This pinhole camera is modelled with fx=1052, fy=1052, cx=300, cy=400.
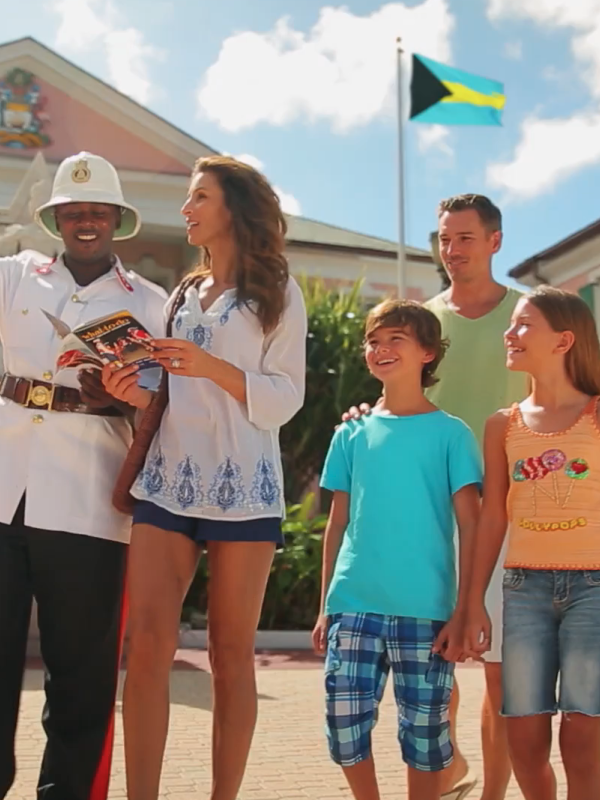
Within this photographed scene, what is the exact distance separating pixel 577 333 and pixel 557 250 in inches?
625

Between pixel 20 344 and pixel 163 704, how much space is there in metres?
1.25

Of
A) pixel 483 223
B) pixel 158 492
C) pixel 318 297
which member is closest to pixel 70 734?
pixel 158 492

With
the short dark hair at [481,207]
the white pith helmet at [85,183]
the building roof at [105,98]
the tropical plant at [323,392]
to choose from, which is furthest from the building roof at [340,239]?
the white pith helmet at [85,183]

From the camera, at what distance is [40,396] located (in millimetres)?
3420

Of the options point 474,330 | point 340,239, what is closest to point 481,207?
point 474,330

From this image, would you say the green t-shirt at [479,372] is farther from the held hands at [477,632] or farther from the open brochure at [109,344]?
the open brochure at [109,344]

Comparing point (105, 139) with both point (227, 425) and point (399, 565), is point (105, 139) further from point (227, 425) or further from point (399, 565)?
point (399, 565)

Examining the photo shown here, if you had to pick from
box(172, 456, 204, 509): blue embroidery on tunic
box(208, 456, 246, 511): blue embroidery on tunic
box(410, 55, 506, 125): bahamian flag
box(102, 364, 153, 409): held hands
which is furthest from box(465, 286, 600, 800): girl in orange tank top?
box(410, 55, 506, 125): bahamian flag

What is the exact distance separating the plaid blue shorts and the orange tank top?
39 centimetres

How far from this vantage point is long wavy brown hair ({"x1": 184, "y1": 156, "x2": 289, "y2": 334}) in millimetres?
3457

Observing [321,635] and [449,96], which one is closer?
[321,635]

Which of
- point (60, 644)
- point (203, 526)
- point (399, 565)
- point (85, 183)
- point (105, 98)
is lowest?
point (60, 644)

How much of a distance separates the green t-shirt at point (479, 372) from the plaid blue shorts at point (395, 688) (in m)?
0.94

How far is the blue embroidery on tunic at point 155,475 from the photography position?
3340 millimetres
